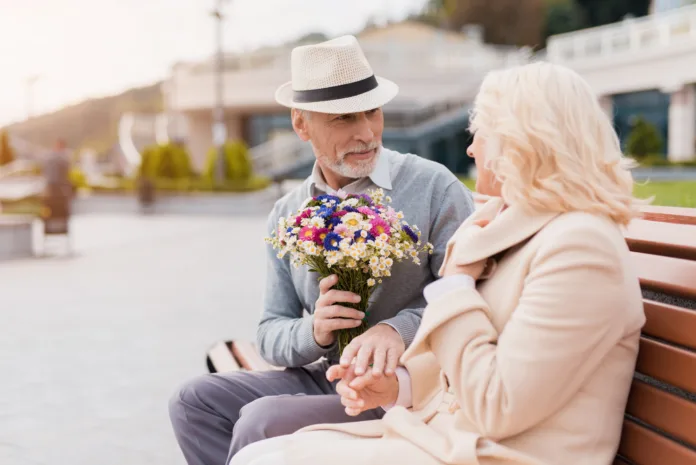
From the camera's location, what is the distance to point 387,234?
248 centimetres

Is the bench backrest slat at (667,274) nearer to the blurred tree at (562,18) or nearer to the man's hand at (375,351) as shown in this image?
the man's hand at (375,351)

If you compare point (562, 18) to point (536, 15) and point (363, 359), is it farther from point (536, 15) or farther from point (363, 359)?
point (363, 359)

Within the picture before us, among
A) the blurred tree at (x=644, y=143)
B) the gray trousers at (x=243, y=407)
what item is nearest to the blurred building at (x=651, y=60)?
the blurred tree at (x=644, y=143)

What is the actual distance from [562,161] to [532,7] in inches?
2443

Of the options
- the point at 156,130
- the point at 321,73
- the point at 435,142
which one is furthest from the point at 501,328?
the point at 156,130

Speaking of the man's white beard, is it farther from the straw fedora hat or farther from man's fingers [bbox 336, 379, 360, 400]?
man's fingers [bbox 336, 379, 360, 400]

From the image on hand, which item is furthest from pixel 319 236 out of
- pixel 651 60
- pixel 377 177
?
pixel 651 60

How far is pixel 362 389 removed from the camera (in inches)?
96.8

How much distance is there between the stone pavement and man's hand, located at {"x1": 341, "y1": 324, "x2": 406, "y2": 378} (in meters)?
2.26

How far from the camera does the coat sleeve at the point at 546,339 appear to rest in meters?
1.85

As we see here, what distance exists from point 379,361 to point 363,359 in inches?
1.9

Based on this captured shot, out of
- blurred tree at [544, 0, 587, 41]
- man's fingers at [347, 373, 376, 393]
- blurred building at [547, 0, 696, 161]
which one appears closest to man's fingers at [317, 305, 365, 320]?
man's fingers at [347, 373, 376, 393]

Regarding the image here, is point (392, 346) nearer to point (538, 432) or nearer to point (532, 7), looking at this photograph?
point (538, 432)

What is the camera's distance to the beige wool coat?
186cm
